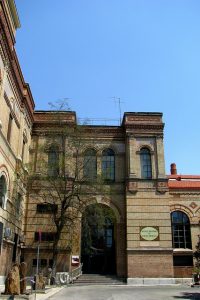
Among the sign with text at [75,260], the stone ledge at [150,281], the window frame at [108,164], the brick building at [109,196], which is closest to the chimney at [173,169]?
the brick building at [109,196]

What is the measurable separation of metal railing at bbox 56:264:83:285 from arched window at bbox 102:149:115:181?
7507 millimetres

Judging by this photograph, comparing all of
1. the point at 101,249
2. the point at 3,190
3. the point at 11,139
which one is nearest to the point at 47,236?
the point at 101,249

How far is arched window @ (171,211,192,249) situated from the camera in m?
29.4

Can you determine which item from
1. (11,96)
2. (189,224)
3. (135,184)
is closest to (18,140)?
(11,96)

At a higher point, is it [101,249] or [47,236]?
[47,236]

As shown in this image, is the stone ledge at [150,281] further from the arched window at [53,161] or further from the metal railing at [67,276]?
the arched window at [53,161]

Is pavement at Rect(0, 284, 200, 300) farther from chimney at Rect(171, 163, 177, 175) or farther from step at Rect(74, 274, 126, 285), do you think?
chimney at Rect(171, 163, 177, 175)

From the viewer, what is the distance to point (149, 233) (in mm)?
26734

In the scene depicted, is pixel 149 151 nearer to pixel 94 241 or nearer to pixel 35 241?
pixel 94 241

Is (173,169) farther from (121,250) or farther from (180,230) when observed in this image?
(121,250)

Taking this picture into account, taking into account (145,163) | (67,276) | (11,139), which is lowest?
(67,276)

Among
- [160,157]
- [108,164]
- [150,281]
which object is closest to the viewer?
[150,281]

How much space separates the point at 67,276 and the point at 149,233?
22.5 ft

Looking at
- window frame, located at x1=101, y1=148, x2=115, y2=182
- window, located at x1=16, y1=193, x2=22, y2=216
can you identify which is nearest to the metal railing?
window, located at x1=16, y1=193, x2=22, y2=216
